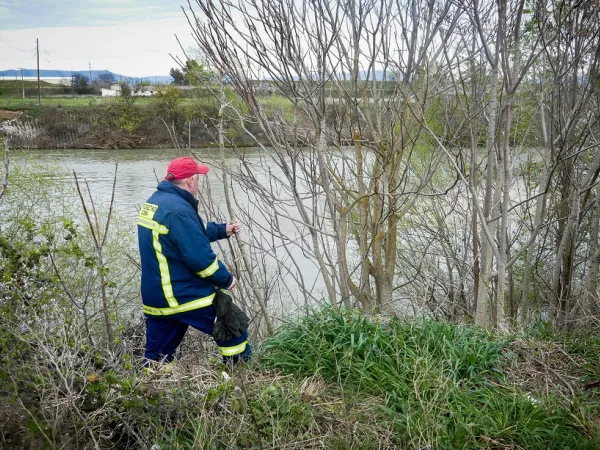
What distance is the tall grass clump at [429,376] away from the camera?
9.33 feet

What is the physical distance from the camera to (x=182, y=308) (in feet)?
12.4

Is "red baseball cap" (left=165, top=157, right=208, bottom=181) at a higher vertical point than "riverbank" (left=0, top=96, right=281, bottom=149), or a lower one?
lower

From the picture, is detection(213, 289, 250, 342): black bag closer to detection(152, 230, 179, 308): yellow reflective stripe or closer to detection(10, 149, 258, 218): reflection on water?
detection(152, 230, 179, 308): yellow reflective stripe

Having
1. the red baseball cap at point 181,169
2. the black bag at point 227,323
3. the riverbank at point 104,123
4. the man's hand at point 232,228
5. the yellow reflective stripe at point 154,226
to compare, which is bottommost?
the black bag at point 227,323

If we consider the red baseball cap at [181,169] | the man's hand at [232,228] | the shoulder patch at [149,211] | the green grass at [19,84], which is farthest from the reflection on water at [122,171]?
the green grass at [19,84]

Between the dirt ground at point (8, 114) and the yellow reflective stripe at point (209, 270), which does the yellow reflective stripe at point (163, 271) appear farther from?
the dirt ground at point (8, 114)

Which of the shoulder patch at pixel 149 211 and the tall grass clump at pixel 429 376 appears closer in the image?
the tall grass clump at pixel 429 376

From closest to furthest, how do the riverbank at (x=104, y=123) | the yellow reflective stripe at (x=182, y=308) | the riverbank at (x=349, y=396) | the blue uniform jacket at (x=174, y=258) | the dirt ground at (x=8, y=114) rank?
1. the riverbank at (x=349, y=396)
2. the blue uniform jacket at (x=174, y=258)
3. the yellow reflective stripe at (x=182, y=308)
4. the dirt ground at (x=8, y=114)
5. the riverbank at (x=104, y=123)

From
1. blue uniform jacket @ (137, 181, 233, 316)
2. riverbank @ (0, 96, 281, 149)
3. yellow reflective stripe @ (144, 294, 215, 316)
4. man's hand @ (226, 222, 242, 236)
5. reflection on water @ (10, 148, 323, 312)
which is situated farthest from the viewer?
riverbank @ (0, 96, 281, 149)

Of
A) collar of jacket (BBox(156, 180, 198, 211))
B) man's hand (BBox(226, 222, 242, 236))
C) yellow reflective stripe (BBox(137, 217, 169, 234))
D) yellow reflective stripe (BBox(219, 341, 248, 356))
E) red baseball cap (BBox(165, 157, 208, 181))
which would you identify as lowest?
yellow reflective stripe (BBox(219, 341, 248, 356))

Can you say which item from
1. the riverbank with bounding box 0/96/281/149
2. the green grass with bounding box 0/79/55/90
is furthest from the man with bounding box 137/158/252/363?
the green grass with bounding box 0/79/55/90

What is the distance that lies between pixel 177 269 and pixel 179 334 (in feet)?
1.75

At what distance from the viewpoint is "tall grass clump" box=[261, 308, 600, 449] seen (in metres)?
2.84

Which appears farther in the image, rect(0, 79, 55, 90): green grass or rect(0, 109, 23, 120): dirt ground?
rect(0, 79, 55, 90): green grass
